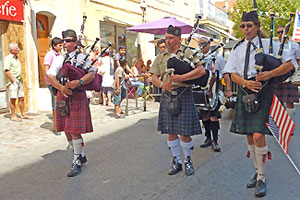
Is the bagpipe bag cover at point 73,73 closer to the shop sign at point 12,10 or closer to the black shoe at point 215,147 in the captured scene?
the black shoe at point 215,147

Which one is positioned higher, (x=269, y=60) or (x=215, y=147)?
(x=269, y=60)

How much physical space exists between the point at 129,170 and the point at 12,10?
6586 mm

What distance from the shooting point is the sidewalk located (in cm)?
577

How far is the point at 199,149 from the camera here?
541cm

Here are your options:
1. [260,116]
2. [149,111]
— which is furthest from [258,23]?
[149,111]

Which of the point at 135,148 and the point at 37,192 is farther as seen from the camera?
the point at 135,148

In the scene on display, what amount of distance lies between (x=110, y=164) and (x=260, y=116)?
2.21m

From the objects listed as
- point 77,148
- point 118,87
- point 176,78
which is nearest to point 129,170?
point 77,148

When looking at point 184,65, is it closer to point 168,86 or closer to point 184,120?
point 168,86

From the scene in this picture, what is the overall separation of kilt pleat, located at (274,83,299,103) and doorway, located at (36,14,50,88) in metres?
7.02

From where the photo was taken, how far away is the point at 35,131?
709 cm

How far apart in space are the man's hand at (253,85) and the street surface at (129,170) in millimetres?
1076

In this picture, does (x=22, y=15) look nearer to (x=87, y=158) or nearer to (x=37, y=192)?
(x=87, y=158)

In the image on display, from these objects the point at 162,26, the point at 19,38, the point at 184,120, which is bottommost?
the point at 184,120
